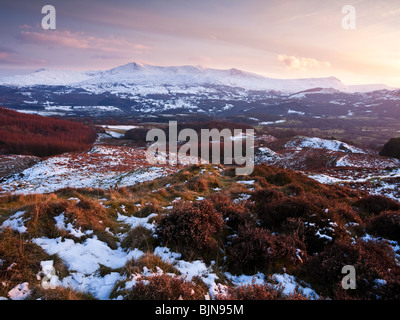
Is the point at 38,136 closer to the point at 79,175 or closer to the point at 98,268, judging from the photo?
the point at 79,175

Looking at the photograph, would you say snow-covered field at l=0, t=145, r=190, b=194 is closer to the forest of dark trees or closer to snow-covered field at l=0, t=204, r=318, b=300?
snow-covered field at l=0, t=204, r=318, b=300

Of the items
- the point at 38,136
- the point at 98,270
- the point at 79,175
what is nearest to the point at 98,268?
the point at 98,270

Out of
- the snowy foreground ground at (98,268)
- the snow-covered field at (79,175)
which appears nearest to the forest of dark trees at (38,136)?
the snow-covered field at (79,175)

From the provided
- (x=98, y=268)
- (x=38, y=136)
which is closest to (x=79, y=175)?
(x=98, y=268)

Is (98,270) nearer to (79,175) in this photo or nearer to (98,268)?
(98,268)

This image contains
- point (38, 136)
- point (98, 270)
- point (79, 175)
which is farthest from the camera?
point (38, 136)

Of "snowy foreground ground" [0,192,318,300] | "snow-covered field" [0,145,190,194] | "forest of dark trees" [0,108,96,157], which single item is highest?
"forest of dark trees" [0,108,96,157]

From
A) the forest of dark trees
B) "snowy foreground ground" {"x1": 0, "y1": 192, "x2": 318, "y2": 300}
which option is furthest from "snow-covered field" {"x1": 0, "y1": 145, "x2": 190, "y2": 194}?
the forest of dark trees

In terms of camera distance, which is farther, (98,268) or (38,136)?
(38,136)

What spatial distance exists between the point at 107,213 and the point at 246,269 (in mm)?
5225

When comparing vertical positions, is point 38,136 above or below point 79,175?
above

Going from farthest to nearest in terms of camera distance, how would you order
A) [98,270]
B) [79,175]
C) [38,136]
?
1. [38,136]
2. [79,175]
3. [98,270]

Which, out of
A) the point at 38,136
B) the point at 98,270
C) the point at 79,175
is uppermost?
the point at 38,136
